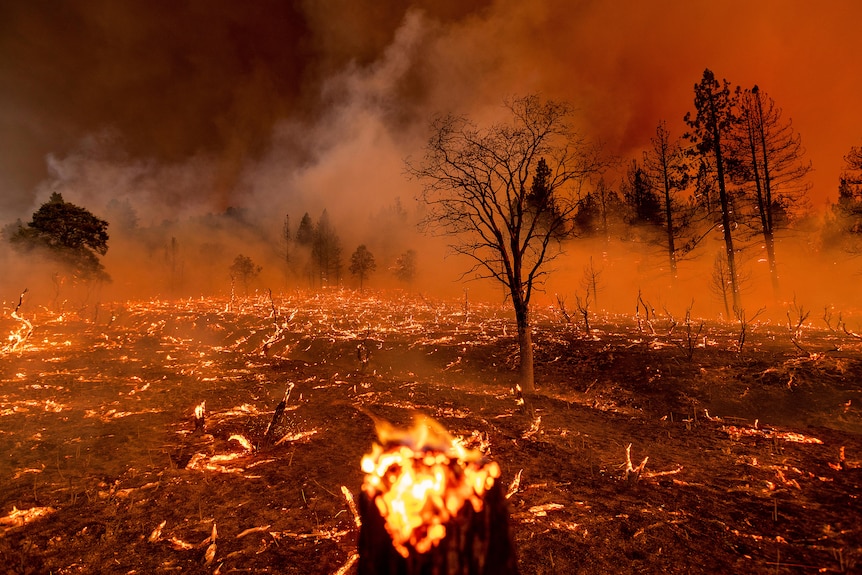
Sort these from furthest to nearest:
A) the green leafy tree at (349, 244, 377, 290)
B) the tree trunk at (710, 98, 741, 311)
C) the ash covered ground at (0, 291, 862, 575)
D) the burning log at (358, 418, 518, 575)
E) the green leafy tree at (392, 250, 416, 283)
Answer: the green leafy tree at (392, 250, 416, 283) < the green leafy tree at (349, 244, 377, 290) < the tree trunk at (710, 98, 741, 311) < the ash covered ground at (0, 291, 862, 575) < the burning log at (358, 418, 518, 575)

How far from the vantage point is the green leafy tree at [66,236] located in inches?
1394

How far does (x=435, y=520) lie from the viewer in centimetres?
219

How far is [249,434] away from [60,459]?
11.2ft

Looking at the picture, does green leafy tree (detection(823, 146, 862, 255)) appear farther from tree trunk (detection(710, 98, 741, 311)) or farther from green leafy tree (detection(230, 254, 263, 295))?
green leafy tree (detection(230, 254, 263, 295))

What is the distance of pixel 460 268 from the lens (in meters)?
94.8

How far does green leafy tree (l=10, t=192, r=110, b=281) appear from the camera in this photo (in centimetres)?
3541

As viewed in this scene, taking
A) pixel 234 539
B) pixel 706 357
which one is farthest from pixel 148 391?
pixel 706 357

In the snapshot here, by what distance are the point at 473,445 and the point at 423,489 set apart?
709 cm

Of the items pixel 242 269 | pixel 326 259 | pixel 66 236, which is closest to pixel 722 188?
pixel 66 236

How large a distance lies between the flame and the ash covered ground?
11.3 feet

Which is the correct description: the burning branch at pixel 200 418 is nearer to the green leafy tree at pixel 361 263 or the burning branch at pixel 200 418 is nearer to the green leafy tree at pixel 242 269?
the green leafy tree at pixel 361 263

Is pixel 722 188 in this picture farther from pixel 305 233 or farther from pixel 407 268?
pixel 305 233

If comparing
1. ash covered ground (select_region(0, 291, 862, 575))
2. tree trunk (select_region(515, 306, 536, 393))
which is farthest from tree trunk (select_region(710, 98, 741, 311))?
tree trunk (select_region(515, 306, 536, 393))

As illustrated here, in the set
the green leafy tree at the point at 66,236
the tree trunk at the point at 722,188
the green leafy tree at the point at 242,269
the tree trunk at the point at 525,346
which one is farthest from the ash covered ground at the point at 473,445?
the green leafy tree at the point at 242,269
